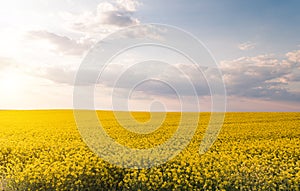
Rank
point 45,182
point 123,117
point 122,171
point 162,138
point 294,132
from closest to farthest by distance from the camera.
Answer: point 45,182, point 122,171, point 162,138, point 294,132, point 123,117

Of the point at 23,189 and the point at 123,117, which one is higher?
the point at 123,117

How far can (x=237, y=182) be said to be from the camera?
9.57 metres

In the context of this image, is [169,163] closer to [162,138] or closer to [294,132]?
[162,138]

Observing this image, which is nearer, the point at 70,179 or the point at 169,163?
the point at 70,179

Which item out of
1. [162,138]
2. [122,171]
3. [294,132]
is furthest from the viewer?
[294,132]

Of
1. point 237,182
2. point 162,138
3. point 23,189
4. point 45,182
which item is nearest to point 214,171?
point 237,182

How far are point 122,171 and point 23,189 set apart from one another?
2799 mm

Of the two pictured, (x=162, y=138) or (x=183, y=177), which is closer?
(x=183, y=177)

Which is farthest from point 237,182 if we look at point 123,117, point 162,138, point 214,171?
point 123,117

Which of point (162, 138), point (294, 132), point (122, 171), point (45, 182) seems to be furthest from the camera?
point (294, 132)

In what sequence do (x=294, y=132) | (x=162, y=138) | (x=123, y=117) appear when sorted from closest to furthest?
1. (x=162, y=138)
2. (x=294, y=132)
3. (x=123, y=117)

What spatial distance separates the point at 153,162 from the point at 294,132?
42.6ft

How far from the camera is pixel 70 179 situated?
31.4 ft

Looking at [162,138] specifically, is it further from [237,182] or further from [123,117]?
[123,117]
